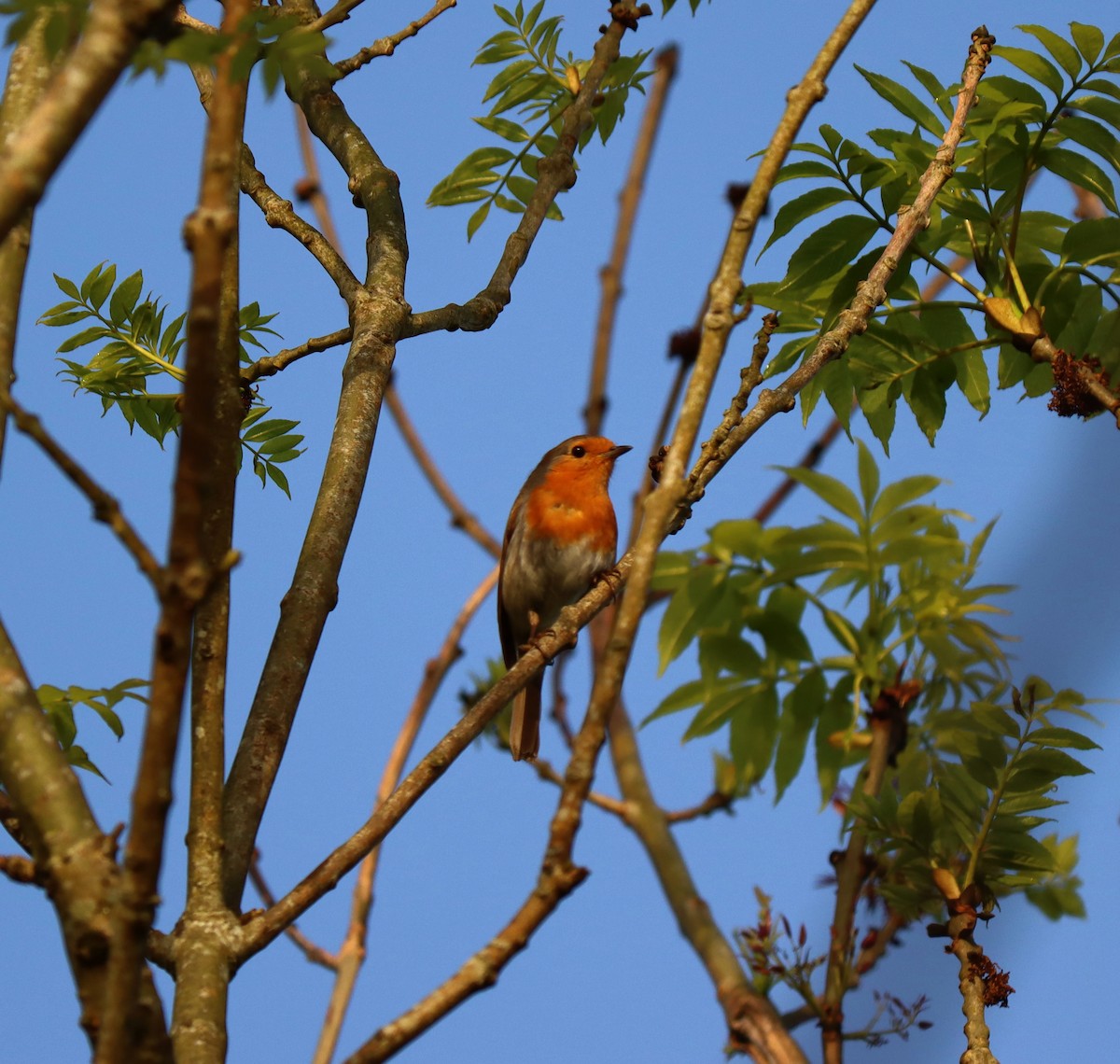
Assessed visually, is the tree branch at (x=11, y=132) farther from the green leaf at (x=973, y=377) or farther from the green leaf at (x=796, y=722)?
the green leaf at (x=796, y=722)

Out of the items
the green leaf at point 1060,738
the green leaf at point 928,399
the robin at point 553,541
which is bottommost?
the green leaf at point 1060,738

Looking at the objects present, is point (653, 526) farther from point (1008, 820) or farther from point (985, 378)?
point (985, 378)

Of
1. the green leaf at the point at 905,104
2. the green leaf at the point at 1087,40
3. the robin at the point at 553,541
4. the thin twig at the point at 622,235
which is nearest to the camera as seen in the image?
the green leaf at the point at 1087,40

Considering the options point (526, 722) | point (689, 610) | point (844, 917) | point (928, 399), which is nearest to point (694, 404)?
point (928, 399)

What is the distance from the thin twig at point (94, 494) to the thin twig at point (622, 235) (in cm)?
507

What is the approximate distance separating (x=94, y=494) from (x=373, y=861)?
3.97 metres

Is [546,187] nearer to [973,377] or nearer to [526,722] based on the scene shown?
[973,377]

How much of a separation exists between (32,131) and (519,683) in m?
1.68

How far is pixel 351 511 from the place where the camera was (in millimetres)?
3379

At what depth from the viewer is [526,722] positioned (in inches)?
323

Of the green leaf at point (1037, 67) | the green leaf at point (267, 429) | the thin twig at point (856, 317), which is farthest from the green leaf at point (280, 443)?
the green leaf at point (1037, 67)

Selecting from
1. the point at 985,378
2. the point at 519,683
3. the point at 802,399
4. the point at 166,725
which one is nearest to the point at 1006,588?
the point at 985,378

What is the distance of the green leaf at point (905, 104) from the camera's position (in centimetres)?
385

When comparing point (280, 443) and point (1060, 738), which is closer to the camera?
point (1060, 738)
